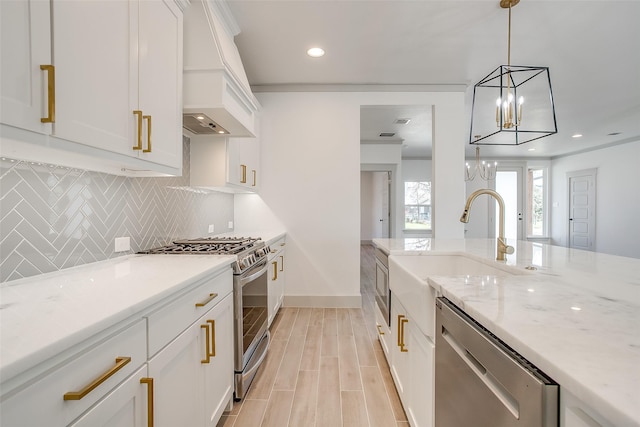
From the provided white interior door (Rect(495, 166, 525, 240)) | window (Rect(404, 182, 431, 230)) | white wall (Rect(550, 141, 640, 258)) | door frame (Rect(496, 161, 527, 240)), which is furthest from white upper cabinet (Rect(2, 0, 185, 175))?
white interior door (Rect(495, 166, 525, 240))

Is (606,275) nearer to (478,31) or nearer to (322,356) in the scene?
(322,356)

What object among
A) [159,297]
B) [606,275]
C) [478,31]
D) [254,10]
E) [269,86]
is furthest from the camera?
[269,86]

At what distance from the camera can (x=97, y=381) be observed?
725 mm

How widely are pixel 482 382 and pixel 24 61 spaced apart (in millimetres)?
1515

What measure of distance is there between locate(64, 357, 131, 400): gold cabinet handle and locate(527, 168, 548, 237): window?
10.4 m

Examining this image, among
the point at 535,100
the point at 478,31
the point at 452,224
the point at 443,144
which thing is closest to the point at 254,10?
the point at 478,31

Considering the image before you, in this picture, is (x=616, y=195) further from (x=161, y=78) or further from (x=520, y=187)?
(x=161, y=78)

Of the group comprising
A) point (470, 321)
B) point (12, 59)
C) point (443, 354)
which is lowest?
point (443, 354)

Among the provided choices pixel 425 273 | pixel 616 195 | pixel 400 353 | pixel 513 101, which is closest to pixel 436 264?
pixel 425 273

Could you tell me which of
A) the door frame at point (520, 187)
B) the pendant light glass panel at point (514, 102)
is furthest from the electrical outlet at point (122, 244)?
the door frame at point (520, 187)

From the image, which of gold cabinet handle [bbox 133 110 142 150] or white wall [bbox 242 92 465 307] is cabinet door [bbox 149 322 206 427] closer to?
gold cabinet handle [bbox 133 110 142 150]

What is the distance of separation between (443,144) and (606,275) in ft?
9.13

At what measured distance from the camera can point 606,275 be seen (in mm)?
1114

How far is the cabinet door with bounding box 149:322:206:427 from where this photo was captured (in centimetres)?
101
